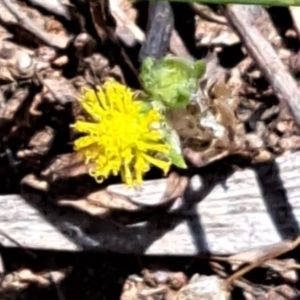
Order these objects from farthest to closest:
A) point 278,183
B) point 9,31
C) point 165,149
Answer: point 9,31 < point 278,183 < point 165,149

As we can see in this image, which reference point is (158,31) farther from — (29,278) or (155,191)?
(29,278)

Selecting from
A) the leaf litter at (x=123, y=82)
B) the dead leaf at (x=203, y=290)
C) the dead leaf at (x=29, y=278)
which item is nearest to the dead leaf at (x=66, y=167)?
the leaf litter at (x=123, y=82)

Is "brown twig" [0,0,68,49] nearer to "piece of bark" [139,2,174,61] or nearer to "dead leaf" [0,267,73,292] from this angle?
"piece of bark" [139,2,174,61]

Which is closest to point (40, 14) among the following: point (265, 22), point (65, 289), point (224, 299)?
point (265, 22)

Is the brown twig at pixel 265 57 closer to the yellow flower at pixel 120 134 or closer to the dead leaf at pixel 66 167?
the yellow flower at pixel 120 134

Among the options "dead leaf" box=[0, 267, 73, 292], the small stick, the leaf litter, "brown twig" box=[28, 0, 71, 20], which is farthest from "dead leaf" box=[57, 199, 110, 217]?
"brown twig" box=[28, 0, 71, 20]

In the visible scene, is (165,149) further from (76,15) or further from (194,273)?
(76,15)

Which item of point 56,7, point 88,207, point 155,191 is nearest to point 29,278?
point 88,207
